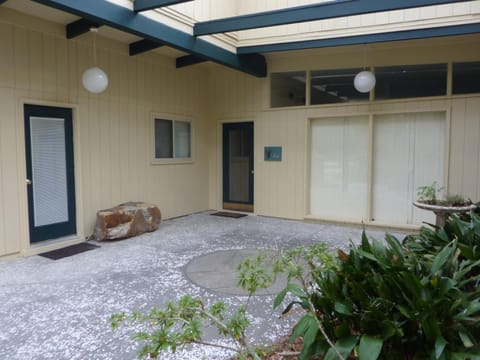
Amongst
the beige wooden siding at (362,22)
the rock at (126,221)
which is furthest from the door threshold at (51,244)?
the beige wooden siding at (362,22)

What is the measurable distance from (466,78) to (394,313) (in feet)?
17.0

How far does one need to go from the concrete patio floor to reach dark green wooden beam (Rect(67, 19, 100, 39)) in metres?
3.01

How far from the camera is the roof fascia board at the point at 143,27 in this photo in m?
3.81

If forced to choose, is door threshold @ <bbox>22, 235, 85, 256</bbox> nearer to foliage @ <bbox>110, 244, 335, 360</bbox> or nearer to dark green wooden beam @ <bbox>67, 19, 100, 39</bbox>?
dark green wooden beam @ <bbox>67, 19, 100, 39</bbox>

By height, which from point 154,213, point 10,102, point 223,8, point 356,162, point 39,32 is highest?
point 223,8

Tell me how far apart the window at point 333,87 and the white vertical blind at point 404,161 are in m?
0.64

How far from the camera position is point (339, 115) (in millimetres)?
6441

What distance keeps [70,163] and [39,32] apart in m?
1.80

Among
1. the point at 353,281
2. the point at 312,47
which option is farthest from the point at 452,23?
the point at 353,281

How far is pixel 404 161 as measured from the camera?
610 centimetres

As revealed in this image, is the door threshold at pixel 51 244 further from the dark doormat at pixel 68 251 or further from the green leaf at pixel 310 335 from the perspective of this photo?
the green leaf at pixel 310 335

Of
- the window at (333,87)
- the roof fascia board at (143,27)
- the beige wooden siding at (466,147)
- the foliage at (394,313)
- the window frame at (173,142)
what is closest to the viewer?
the foliage at (394,313)

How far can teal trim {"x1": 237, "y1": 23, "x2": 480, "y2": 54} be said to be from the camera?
491 cm

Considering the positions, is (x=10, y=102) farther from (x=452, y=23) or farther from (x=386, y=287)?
(x=452, y=23)
